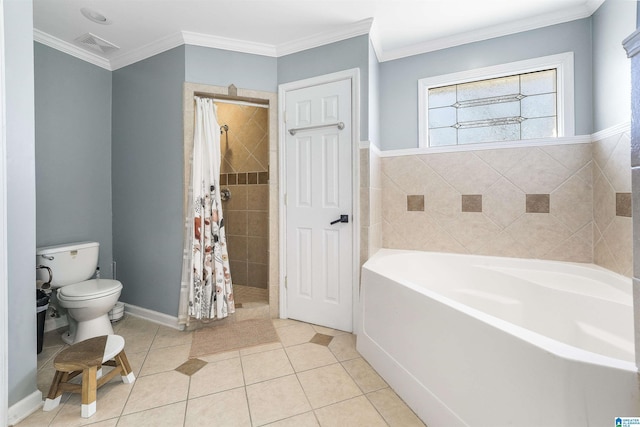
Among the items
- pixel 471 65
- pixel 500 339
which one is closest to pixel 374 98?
pixel 471 65

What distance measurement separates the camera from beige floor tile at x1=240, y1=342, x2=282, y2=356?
6.49ft

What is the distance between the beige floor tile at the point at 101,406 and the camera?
1355 millimetres

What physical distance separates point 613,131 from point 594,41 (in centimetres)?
72

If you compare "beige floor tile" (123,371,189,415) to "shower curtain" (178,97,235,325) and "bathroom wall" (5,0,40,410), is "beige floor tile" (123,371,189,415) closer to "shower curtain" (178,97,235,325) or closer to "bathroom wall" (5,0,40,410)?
"bathroom wall" (5,0,40,410)

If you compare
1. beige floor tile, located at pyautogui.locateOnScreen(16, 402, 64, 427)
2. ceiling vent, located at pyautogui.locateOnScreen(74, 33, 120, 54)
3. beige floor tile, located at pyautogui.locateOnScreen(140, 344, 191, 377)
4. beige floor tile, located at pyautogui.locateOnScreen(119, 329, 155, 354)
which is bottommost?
beige floor tile, located at pyautogui.locateOnScreen(16, 402, 64, 427)

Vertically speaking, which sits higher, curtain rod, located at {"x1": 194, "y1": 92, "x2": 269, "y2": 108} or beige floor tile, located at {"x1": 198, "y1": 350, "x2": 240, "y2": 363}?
curtain rod, located at {"x1": 194, "y1": 92, "x2": 269, "y2": 108}

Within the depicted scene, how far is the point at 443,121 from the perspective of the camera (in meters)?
2.45

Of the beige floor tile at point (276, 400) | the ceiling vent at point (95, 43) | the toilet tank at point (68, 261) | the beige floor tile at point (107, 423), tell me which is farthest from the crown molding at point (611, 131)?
the toilet tank at point (68, 261)

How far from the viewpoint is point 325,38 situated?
7.45 feet

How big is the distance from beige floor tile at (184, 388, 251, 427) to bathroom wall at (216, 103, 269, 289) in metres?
1.74

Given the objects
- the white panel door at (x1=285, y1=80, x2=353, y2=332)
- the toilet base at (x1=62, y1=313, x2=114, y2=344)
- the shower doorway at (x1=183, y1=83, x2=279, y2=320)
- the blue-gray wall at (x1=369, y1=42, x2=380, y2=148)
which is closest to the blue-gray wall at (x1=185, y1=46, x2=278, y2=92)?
the white panel door at (x1=285, y1=80, x2=353, y2=332)

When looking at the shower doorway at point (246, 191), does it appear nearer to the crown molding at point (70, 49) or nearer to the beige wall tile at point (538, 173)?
the crown molding at point (70, 49)

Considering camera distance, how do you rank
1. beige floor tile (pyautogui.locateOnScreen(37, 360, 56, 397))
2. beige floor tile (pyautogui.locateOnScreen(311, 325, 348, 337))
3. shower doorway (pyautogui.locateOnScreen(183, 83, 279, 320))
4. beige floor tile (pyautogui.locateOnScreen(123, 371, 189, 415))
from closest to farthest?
beige floor tile (pyautogui.locateOnScreen(123, 371, 189, 415)) < beige floor tile (pyautogui.locateOnScreen(37, 360, 56, 397)) < beige floor tile (pyautogui.locateOnScreen(311, 325, 348, 337)) < shower doorway (pyautogui.locateOnScreen(183, 83, 279, 320))

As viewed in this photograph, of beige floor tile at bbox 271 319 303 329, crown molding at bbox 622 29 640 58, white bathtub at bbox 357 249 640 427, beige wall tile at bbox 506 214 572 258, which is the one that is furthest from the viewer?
beige floor tile at bbox 271 319 303 329
